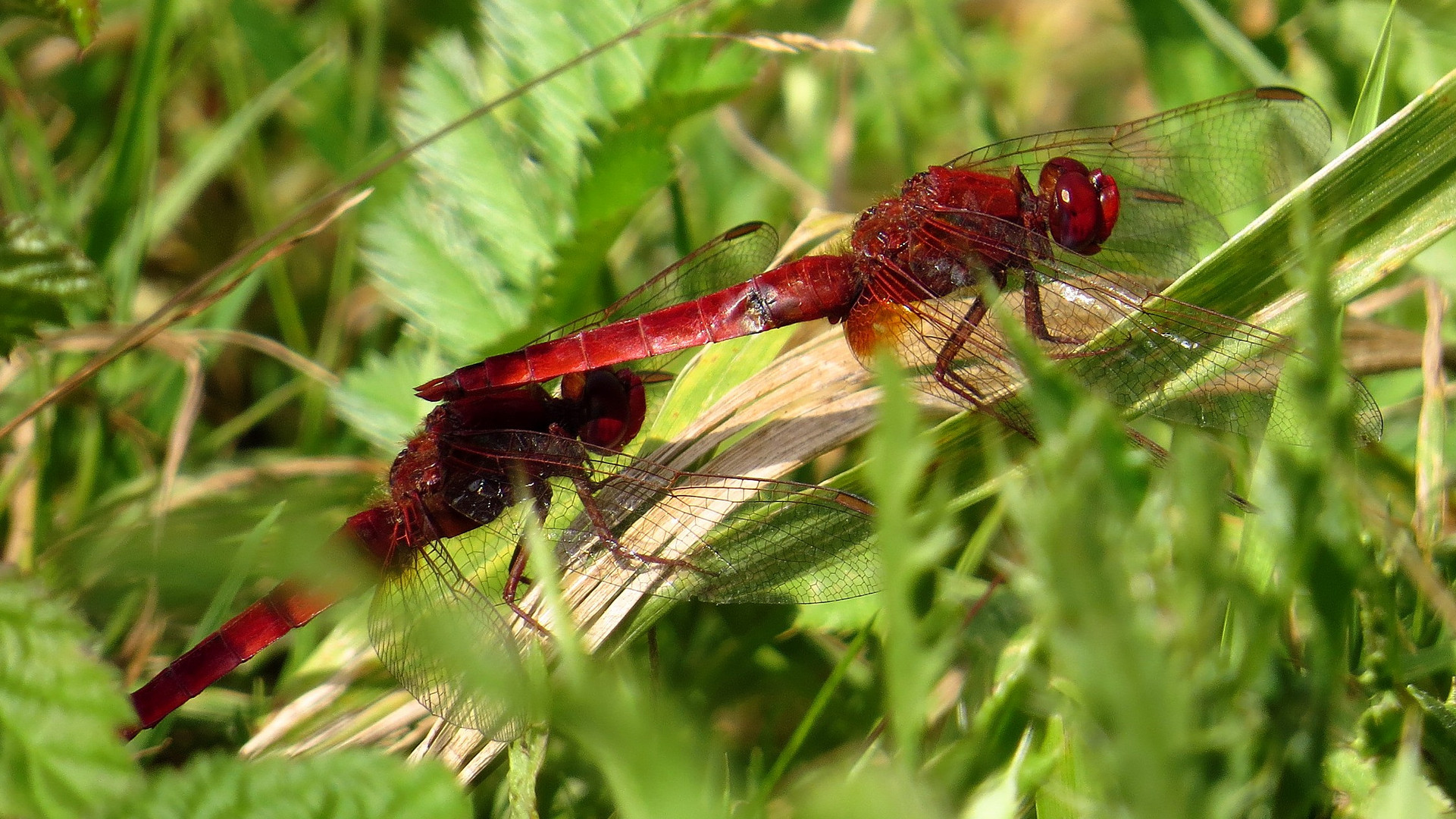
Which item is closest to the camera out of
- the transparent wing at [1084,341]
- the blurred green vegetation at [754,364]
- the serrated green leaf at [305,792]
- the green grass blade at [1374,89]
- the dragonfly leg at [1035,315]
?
the blurred green vegetation at [754,364]

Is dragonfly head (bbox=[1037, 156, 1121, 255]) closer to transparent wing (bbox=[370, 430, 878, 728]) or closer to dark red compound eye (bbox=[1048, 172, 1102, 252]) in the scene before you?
dark red compound eye (bbox=[1048, 172, 1102, 252])

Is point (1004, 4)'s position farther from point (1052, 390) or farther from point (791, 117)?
point (1052, 390)

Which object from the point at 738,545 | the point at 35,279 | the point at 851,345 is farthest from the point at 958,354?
the point at 35,279

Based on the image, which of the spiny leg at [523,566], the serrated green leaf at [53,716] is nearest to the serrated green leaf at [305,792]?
the serrated green leaf at [53,716]

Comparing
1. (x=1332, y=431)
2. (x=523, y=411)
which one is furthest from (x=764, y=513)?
(x=1332, y=431)

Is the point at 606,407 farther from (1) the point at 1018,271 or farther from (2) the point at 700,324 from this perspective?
(1) the point at 1018,271

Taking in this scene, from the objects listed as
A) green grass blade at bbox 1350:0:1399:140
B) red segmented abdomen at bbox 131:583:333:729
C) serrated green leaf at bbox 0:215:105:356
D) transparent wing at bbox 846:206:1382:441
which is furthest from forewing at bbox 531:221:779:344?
green grass blade at bbox 1350:0:1399:140

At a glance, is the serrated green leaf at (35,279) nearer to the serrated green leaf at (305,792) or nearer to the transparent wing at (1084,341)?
the serrated green leaf at (305,792)
